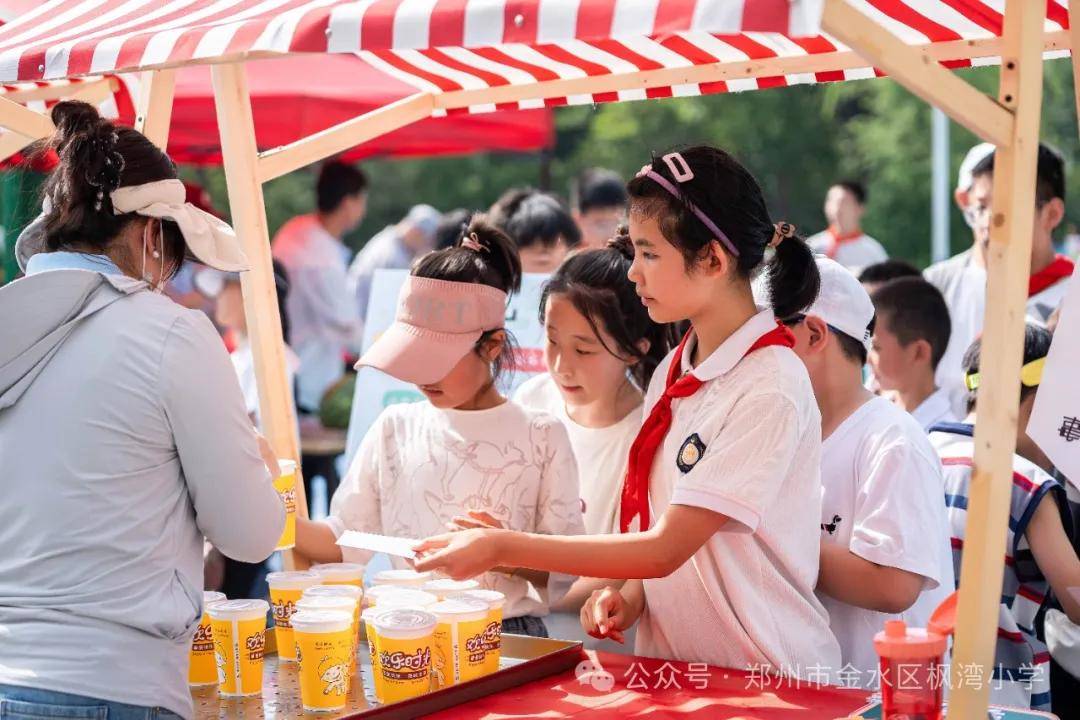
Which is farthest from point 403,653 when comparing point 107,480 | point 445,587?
point 107,480

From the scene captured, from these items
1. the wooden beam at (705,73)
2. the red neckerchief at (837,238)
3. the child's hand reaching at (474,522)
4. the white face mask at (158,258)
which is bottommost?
the child's hand reaching at (474,522)

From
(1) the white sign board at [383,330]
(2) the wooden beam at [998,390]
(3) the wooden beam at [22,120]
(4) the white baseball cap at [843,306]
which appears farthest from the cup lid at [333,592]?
(1) the white sign board at [383,330]

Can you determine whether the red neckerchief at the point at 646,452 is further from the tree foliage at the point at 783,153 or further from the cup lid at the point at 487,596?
the tree foliage at the point at 783,153

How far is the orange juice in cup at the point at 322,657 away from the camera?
2281 millimetres

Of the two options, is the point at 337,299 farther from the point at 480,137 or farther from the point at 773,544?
the point at 773,544

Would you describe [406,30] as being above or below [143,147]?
above

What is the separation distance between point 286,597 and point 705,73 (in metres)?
1.84

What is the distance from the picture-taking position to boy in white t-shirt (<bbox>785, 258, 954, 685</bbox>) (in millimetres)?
2613

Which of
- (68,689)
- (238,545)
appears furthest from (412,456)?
(68,689)

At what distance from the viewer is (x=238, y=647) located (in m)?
2.41

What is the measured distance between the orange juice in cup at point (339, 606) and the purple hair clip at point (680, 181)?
97 centimetres

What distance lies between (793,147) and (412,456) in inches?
805

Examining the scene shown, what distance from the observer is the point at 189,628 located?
2057mm

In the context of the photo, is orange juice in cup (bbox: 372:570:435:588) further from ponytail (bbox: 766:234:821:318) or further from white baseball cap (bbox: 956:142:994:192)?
white baseball cap (bbox: 956:142:994:192)
